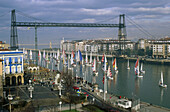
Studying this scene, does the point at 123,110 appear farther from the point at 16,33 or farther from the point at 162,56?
the point at 162,56

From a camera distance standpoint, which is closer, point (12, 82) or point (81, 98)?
point (81, 98)

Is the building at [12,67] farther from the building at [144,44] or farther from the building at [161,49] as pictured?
the building at [144,44]

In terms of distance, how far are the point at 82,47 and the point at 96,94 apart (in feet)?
183

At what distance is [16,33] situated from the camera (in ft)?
74.9

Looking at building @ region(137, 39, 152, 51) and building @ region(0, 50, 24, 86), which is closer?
building @ region(0, 50, 24, 86)

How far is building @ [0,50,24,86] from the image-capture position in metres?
12.7

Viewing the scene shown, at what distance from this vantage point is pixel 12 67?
1295 centimetres

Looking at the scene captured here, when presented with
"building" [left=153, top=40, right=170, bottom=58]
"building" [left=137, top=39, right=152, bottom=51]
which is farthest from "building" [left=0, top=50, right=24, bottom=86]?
"building" [left=137, top=39, right=152, bottom=51]

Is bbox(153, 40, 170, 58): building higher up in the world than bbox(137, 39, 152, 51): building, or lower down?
lower down

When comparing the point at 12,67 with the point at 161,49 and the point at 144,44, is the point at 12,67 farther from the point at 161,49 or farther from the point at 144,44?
the point at 144,44

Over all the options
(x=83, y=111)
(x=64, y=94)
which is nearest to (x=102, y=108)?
(x=83, y=111)

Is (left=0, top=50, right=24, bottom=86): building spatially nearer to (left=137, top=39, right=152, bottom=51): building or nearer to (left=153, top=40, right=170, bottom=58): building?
(left=153, top=40, right=170, bottom=58): building

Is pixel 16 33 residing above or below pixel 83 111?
above

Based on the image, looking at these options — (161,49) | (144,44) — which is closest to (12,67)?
(161,49)
